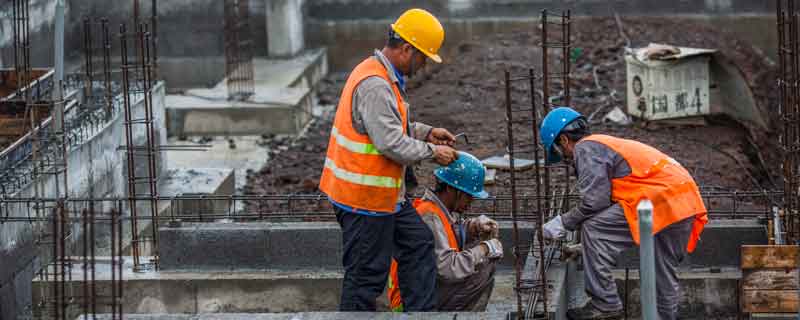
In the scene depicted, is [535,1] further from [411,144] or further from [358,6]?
[411,144]

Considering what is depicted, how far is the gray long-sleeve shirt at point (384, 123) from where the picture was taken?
6148 mm

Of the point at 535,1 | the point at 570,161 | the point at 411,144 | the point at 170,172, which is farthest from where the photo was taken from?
the point at 535,1

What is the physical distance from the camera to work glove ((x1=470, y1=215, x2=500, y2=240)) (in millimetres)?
6773

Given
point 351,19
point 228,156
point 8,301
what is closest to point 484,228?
point 8,301

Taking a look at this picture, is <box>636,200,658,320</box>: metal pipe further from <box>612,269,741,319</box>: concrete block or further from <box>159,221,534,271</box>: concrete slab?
<box>159,221,534,271</box>: concrete slab

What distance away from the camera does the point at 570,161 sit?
669 cm

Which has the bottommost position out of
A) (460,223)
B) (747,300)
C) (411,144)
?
(747,300)

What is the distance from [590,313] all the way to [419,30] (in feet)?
5.74

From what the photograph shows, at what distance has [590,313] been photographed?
6656 millimetres

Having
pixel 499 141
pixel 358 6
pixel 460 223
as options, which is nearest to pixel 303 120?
pixel 499 141

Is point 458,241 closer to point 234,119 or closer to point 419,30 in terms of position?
point 419,30

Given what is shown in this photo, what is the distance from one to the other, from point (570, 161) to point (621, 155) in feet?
1.20

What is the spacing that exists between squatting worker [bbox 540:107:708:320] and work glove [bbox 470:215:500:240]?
0.30 meters

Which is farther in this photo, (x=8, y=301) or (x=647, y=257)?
(x=8, y=301)
